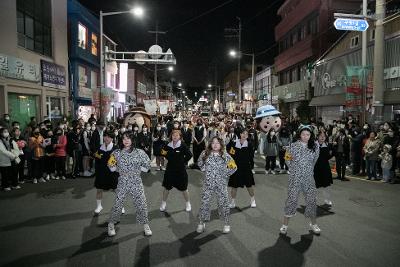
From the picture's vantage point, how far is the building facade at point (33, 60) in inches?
577

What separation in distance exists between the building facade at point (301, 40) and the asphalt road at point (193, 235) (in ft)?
67.9

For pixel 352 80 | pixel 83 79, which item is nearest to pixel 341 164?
pixel 352 80

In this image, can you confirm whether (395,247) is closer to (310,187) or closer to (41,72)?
(310,187)

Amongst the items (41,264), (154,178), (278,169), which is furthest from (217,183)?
(278,169)

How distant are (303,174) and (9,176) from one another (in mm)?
8340

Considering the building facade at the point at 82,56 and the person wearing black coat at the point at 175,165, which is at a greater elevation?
the building facade at the point at 82,56

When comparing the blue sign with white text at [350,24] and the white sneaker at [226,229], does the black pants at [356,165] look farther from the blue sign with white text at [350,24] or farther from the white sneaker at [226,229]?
the white sneaker at [226,229]

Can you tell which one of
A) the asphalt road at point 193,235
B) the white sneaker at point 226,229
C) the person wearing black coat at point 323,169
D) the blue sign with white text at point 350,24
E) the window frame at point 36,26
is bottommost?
the asphalt road at point 193,235

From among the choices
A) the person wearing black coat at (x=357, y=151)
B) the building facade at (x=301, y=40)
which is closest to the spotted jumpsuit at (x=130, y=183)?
the person wearing black coat at (x=357, y=151)

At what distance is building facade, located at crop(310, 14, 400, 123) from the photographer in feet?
49.6

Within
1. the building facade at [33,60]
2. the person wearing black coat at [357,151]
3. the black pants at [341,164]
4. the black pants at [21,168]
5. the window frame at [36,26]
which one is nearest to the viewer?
the black pants at [21,168]

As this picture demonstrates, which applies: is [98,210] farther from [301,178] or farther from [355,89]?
[355,89]

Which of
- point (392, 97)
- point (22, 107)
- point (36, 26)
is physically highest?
point (36, 26)

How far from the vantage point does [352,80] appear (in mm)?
15711
